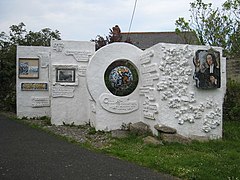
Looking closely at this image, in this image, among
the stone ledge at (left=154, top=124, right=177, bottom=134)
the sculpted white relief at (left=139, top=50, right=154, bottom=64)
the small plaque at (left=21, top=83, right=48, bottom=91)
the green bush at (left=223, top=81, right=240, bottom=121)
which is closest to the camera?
the stone ledge at (left=154, top=124, right=177, bottom=134)

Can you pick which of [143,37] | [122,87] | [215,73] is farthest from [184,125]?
[143,37]

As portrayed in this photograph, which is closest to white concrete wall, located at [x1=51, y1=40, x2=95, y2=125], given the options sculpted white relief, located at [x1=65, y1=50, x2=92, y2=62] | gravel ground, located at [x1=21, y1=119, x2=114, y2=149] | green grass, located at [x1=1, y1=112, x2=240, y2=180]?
sculpted white relief, located at [x1=65, y1=50, x2=92, y2=62]

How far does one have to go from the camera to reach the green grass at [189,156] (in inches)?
246

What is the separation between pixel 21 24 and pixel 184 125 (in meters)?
18.5

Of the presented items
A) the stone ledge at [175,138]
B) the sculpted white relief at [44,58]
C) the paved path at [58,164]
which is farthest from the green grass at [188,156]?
the sculpted white relief at [44,58]

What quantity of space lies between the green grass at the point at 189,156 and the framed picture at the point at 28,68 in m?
7.62

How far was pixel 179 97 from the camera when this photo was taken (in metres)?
9.83

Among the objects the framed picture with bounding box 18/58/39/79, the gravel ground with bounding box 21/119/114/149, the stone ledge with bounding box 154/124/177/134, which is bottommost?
the gravel ground with bounding box 21/119/114/149

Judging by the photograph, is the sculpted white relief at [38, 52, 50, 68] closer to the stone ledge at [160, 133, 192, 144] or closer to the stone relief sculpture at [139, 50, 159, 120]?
the stone relief sculpture at [139, 50, 159, 120]

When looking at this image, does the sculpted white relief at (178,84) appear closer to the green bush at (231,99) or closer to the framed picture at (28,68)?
the green bush at (231,99)

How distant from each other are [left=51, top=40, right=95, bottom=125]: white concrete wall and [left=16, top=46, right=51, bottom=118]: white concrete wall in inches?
112

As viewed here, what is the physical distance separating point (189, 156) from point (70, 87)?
713cm

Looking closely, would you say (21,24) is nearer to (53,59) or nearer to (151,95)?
(53,59)

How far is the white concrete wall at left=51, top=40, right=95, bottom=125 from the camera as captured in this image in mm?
13516
